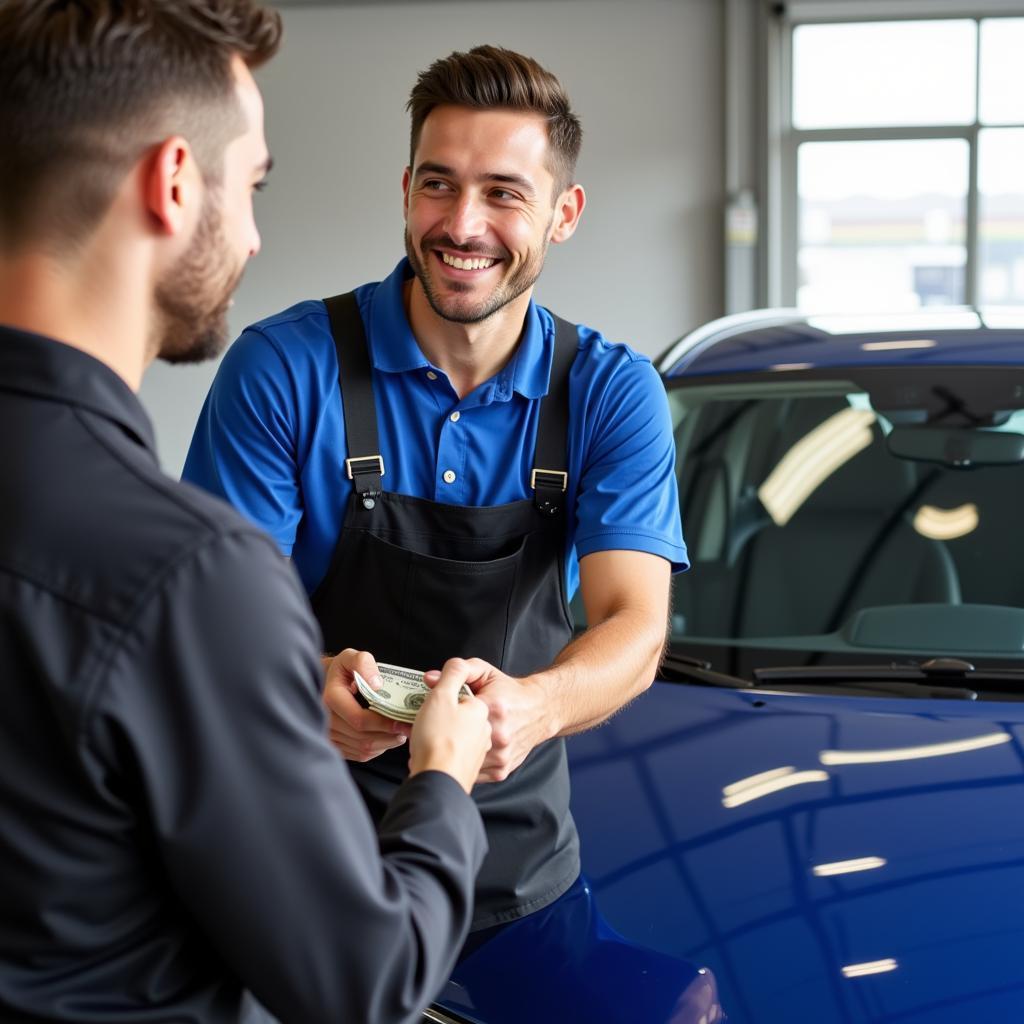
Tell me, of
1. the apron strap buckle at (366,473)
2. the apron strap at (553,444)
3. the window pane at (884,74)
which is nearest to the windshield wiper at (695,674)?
the apron strap at (553,444)

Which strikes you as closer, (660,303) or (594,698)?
(594,698)

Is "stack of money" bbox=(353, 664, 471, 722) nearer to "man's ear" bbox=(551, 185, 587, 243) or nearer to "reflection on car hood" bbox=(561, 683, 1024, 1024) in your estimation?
"reflection on car hood" bbox=(561, 683, 1024, 1024)

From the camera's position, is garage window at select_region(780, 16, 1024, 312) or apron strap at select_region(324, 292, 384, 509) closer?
apron strap at select_region(324, 292, 384, 509)

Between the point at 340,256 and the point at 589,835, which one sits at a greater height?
the point at 340,256

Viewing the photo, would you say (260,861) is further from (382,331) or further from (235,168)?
(382,331)

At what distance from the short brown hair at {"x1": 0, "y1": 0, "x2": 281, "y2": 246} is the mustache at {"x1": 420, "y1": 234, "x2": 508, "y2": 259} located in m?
0.86

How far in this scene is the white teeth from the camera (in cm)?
177

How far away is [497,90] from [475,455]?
1.56 feet

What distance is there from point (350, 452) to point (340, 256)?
7.53 metres

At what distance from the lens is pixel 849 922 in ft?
4.78

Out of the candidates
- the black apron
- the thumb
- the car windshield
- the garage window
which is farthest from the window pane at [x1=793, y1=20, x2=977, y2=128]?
the thumb

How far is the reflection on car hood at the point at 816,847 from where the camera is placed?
4.48ft

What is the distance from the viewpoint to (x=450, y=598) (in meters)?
1.70

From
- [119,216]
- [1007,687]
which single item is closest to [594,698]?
[1007,687]
